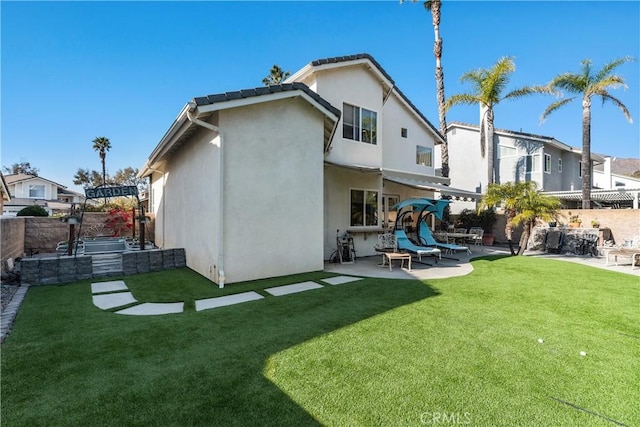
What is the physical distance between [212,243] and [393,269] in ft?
24.6

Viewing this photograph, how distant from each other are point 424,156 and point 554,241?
1030cm

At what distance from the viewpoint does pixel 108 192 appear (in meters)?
12.4

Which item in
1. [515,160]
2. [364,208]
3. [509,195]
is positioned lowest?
[364,208]

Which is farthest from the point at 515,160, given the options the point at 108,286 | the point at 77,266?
the point at 77,266

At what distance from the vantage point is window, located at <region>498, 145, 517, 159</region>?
31.7 m

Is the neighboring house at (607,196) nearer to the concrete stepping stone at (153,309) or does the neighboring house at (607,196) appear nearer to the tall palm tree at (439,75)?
the tall palm tree at (439,75)

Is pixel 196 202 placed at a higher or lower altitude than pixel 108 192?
lower

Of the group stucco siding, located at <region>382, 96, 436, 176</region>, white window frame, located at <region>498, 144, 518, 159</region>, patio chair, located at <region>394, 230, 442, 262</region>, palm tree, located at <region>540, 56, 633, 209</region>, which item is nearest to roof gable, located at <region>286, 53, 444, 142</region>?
stucco siding, located at <region>382, 96, 436, 176</region>

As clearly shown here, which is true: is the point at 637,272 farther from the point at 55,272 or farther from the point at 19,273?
the point at 19,273

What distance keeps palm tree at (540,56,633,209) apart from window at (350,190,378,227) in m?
17.4

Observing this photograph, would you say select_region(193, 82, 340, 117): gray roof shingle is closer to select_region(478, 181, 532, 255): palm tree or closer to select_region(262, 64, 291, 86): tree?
select_region(478, 181, 532, 255): palm tree

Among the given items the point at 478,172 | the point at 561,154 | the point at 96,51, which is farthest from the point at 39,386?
the point at 561,154

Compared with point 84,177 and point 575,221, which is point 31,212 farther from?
point 84,177

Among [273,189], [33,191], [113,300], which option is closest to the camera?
[113,300]
